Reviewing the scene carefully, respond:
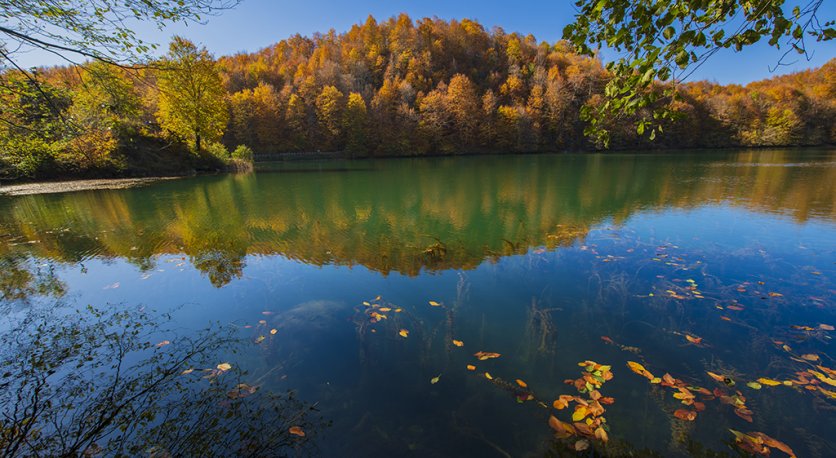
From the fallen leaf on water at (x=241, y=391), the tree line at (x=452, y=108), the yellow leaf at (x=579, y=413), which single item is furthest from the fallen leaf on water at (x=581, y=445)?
the tree line at (x=452, y=108)

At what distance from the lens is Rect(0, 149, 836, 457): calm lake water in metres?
3.36

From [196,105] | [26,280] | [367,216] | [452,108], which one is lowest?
[367,216]

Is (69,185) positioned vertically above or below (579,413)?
above

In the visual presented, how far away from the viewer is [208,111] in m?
31.2

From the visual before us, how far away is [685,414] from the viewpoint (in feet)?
11.4

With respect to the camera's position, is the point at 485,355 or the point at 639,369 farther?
the point at 485,355

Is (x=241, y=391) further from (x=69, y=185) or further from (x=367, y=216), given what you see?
(x=69, y=185)

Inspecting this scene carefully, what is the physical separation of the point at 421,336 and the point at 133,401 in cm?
346

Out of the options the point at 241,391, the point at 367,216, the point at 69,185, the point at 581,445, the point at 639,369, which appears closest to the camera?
the point at 581,445

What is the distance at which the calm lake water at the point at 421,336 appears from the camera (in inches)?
132

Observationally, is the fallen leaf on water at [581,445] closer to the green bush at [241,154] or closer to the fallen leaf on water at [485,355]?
the fallen leaf on water at [485,355]

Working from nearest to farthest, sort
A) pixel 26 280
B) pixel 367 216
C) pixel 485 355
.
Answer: pixel 485 355, pixel 26 280, pixel 367 216

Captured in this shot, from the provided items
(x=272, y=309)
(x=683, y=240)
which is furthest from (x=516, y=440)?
(x=683, y=240)

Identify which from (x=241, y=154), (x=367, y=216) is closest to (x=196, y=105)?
(x=241, y=154)
